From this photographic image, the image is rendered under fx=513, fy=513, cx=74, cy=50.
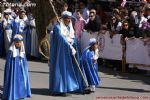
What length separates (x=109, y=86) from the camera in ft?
42.4

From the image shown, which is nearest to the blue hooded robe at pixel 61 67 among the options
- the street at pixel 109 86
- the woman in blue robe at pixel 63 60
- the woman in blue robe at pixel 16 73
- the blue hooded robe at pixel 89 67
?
the woman in blue robe at pixel 63 60

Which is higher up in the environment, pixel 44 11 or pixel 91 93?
pixel 44 11

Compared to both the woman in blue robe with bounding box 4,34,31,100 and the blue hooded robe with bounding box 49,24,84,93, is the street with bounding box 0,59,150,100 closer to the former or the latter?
the blue hooded robe with bounding box 49,24,84,93

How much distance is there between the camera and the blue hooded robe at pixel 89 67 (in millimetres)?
11758

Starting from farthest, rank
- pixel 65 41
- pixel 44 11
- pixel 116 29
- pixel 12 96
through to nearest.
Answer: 1. pixel 44 11
2. pixel 116 29
3. pixel 65 41
4. pixel 12 96

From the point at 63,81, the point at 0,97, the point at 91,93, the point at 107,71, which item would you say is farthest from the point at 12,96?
the point at 107,71

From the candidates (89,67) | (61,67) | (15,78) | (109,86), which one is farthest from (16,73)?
(109,86)

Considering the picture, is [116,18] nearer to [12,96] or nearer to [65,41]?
[65,41]

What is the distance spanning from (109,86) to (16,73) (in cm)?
320

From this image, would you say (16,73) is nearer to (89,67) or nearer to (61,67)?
(61,67)

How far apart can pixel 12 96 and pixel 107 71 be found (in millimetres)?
5364

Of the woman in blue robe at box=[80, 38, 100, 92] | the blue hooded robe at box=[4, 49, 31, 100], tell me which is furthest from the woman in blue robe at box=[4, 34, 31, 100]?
the woman in blue robe at box=[80, 38, 100, 92]

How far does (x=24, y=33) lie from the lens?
18781 millimetres

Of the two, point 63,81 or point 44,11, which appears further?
point 44,11
